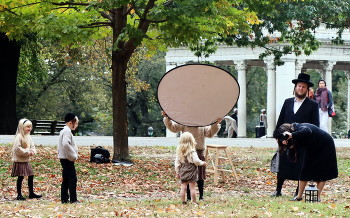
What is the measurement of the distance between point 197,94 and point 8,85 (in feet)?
76.5

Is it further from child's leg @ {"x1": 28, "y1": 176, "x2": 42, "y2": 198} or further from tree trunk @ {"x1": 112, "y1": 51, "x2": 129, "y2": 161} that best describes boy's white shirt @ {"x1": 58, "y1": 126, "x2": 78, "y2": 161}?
tree trunk @ {"x1": 112, "y1": 51, "x2": 129, "y2": 161}

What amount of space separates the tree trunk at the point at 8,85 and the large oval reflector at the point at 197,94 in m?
22.3

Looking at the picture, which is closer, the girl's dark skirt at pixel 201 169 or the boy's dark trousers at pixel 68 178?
the boy's dark trousers at pixel 68 178

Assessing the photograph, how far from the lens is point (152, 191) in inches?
660

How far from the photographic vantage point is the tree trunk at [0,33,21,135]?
35438 mm

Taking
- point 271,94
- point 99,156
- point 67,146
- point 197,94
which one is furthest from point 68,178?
point 271,94

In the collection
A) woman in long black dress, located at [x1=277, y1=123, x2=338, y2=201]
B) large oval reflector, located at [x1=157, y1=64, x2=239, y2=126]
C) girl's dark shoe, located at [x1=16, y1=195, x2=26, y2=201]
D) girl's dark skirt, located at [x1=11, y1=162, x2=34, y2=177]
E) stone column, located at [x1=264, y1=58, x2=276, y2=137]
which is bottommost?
girl's dark shoe, located at [x1=16, y1=195, x2=26, y2=201]

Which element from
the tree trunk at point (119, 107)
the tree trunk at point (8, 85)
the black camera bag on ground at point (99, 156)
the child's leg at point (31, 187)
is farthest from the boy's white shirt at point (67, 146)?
the tree trunk at point (8, 85)

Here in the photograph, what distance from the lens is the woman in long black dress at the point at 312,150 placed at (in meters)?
12.5

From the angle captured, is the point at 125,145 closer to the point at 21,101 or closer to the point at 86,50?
the point at 86,50

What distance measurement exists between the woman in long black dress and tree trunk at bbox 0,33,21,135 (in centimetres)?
2415

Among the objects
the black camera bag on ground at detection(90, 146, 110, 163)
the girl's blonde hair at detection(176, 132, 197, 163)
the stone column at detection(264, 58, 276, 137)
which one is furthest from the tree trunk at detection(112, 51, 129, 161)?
the stone column at detection(264, 58, 276, 137)

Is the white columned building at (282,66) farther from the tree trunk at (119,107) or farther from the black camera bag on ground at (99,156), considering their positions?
the black camera bag on ground at (99,156)

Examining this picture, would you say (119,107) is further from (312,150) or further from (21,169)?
(312,150)
